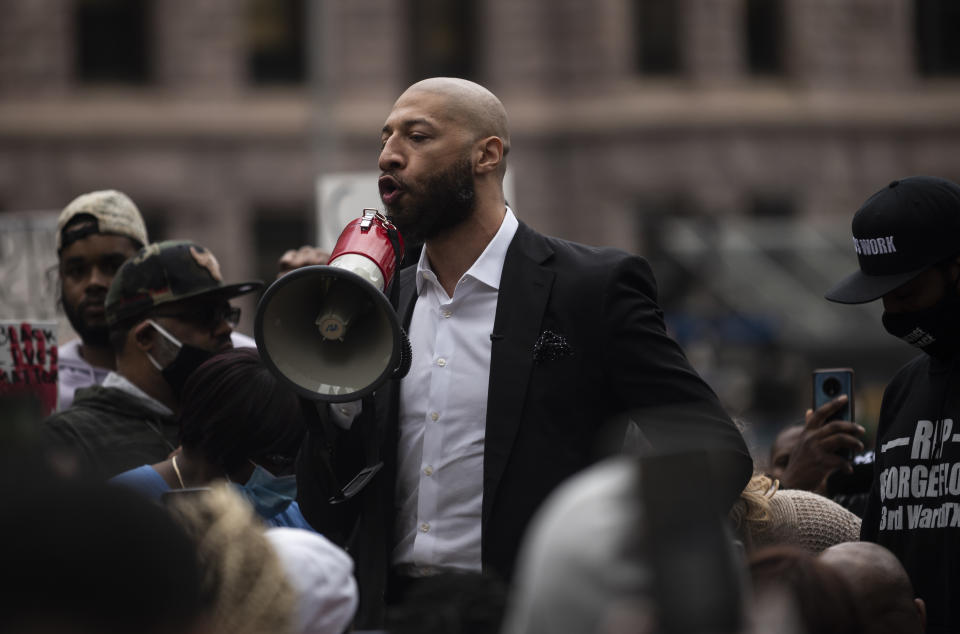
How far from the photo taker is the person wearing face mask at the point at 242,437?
12.3 feet

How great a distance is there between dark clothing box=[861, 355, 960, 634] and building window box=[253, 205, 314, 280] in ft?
70.0

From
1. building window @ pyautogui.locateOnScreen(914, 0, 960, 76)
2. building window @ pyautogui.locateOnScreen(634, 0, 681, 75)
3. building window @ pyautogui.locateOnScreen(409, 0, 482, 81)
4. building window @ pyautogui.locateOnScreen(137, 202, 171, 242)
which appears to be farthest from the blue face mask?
building window @ pyautogui.locateOnScreen(914, 0, 960, 76)

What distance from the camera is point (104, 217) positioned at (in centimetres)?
539

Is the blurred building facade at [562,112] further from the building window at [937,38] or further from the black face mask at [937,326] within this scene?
the black face mask at [937,326]

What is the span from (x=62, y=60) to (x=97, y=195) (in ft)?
64.6

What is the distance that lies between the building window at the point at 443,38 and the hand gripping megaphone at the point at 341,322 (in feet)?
74.2

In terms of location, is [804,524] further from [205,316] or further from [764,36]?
[764,36]

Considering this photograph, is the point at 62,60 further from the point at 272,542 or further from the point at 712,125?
the point at 272,542

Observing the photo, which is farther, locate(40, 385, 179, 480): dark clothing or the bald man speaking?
locate(40, 385, 179, 480): dark clothing

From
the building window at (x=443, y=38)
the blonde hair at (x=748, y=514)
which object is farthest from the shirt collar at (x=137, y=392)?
the building window at (x=443, y=38)

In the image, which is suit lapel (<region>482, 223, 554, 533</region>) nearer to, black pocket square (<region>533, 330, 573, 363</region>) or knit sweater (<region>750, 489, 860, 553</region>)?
black pocket square (<region>533, 330, 573, 363</region>)

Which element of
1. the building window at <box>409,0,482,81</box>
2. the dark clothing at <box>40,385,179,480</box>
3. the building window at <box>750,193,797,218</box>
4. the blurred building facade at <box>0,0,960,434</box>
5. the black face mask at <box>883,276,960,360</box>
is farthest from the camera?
the building window at <box>750,193,797,218</box>

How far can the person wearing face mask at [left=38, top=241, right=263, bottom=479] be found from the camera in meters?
4.29

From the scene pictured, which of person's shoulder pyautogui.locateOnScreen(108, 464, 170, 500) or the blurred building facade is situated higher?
person's shoulder pyautogui.locateOnScreen(108, 464, 170, 500)
